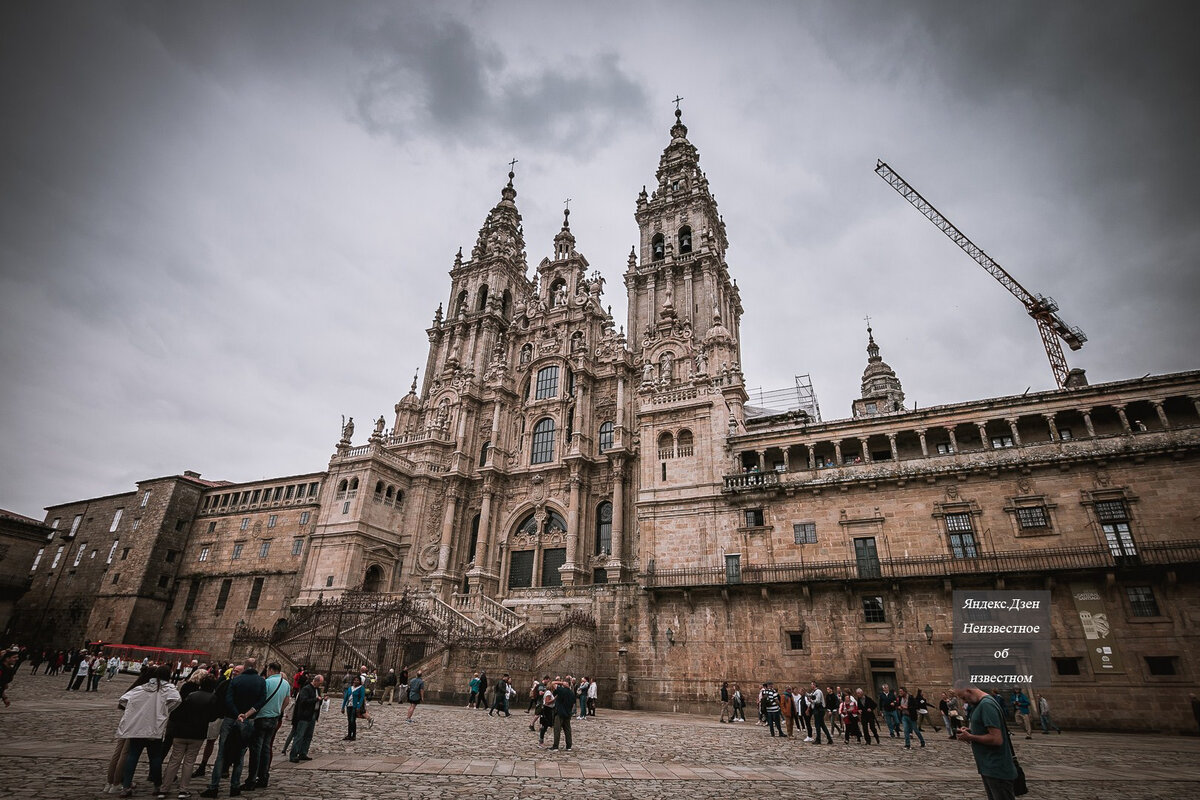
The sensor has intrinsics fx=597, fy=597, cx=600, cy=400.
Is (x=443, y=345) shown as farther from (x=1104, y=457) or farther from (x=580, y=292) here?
(x=1104, y=457)

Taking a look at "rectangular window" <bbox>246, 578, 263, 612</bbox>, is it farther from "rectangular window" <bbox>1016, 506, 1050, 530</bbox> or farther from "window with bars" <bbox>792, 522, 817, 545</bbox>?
"rectangular window" <bbox>1016, 506, 1050, 530</bbox>

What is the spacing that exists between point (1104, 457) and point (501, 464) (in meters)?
32.8

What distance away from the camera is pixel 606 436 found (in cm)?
4084

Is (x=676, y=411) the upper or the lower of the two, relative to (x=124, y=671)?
upper

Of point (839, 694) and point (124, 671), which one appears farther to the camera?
point (124, 671)

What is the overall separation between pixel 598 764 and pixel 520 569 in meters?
28.2

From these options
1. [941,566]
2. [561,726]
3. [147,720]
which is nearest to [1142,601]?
[941,566]

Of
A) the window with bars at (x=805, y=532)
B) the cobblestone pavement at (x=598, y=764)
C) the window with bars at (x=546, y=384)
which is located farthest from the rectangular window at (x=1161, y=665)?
the window with bars at (x=546, y=384)

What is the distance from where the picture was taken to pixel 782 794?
29.9 feet

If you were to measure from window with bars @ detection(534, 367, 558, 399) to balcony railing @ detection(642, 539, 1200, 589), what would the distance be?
59.7 feet

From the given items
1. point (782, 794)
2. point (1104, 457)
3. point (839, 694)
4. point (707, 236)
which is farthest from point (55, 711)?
point (707, 236)

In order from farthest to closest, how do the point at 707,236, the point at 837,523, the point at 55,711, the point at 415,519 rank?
the point at 707,236
the point at 415,519
the point at 837,523
the point at 55,711

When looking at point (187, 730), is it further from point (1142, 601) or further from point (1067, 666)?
point (1142, 601)

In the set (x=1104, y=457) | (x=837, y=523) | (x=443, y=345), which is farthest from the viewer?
(x=443, y=345)
